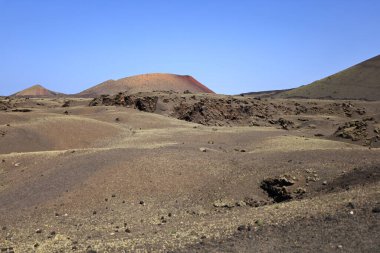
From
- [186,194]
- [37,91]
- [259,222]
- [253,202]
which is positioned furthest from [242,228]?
[37,91]

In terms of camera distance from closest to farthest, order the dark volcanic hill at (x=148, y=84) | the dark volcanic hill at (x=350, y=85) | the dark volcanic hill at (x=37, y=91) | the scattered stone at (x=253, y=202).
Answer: the scattered stone at (x=253, y=202)
the dark volcanic hill at (x=350, y=85)
the dark volcanic hill at (x=148, y=84)
the dark volcanic hill at (x=37, y=91)

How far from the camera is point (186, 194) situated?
11.3 meters

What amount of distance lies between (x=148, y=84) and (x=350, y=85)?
26.9m

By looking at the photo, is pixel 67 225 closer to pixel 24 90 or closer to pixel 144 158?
pixel 144 158

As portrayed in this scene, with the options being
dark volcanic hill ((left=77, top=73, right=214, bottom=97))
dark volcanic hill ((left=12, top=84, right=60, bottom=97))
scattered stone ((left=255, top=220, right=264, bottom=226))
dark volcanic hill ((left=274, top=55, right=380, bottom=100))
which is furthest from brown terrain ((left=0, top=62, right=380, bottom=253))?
dark volcanic hill ((left=12, top=84, right=60, bottom=97))

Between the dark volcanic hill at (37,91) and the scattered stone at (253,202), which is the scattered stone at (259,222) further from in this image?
the dark volcanic hill at (37,91)

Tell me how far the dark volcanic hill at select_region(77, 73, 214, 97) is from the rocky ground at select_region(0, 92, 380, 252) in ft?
130

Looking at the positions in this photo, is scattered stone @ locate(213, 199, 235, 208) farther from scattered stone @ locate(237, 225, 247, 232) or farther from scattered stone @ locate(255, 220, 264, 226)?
scattered stone @ locate(237, 225, 247, 232)

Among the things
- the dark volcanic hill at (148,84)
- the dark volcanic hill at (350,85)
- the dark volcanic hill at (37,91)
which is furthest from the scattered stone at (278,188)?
the dark volcanic hill at (37,91)

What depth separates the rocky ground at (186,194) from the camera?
7.11m

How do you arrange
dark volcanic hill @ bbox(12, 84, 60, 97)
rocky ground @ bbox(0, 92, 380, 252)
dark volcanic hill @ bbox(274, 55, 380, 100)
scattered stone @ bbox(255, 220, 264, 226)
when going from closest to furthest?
rocky ground @ bbox(0, 92, 380, 252) < scattered stone @ bbox(255, 220, 264, 226) < dark volcanic hill @ bbox(274, 55, 380, 100) < dark volcanic hill @ bbox(12, 84, 60, 97)

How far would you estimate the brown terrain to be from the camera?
7.11 m

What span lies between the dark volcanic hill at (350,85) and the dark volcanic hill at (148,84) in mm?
14167

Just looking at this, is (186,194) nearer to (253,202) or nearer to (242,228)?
(253,202)
